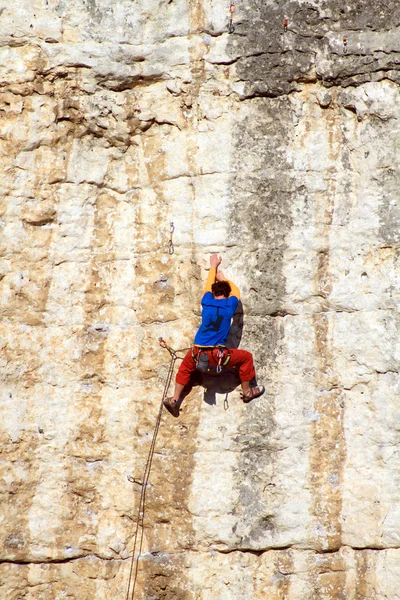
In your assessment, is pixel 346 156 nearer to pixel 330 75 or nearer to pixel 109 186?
pixel 330 75

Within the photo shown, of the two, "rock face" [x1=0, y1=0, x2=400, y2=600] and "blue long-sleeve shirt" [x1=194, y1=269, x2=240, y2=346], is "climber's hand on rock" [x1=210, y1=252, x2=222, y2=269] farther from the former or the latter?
"blue long-sleeve shirt" [x1=194, y1=269, x2=240, y2=346]

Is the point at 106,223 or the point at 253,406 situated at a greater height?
the point at 106,223

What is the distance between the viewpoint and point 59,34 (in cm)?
656

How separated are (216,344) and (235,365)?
290 mm

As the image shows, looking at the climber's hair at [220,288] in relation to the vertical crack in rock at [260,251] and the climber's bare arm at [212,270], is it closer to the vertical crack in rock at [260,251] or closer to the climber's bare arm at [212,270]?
the climber's bare arm at [212,270]

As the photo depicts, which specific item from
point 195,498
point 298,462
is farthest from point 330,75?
point 195,498

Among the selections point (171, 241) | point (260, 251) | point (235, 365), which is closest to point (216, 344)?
point (235, 365)

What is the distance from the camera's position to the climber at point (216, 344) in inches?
238

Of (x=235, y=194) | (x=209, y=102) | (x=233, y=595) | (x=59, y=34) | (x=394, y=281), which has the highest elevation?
(x=59, y=34)

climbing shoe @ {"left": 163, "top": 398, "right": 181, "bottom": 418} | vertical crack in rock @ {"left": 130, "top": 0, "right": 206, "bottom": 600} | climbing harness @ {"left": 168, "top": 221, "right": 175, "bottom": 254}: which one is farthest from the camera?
climbing harness @ {"left": 168, "top": 221, "right": 175, "bottom": 254}

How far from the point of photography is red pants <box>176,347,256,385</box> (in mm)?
6148

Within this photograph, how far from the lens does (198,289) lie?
6461 millimetres

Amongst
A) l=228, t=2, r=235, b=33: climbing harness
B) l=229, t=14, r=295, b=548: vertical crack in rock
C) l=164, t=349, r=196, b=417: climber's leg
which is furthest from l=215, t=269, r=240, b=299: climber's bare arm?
l=228, t=2, r=235, b=33: climbing harness

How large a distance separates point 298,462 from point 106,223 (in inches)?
107
